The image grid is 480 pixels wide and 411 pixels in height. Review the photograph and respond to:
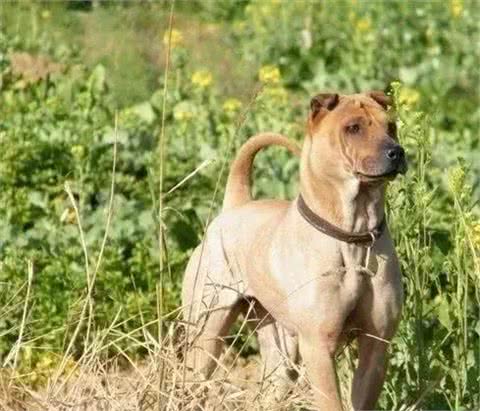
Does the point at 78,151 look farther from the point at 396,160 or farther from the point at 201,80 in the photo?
the point at 396,160

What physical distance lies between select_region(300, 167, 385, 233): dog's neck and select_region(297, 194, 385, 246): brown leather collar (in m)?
0.02

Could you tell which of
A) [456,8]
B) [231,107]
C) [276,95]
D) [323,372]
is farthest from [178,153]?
[456,8]

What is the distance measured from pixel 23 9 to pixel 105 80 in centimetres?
242

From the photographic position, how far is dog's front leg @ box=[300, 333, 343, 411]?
21.3 feet

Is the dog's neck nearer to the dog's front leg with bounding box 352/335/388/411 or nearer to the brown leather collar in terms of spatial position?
the brown leather collar

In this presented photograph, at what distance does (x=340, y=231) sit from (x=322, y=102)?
1.60 ft

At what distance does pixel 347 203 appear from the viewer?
657 cm

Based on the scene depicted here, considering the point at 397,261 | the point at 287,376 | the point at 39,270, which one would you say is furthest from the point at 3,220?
the point at 397,261

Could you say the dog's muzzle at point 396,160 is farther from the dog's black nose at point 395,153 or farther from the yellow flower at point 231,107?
the yellow flower at point 231,107

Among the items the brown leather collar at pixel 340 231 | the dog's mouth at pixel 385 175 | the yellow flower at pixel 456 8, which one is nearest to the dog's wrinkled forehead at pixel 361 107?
the dog's mouth at pixel 385 175

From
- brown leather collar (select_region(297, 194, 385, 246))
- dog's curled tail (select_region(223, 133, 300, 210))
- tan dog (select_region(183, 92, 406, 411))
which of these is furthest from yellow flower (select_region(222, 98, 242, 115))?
brown leather collar (select_region(297, 194, 385, 246))

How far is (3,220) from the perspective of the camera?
9469 mm

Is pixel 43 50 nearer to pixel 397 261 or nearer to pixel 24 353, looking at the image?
pixel 24 353

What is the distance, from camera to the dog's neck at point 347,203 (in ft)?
21.5
